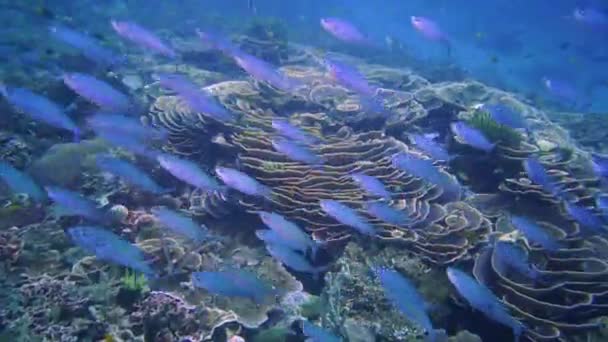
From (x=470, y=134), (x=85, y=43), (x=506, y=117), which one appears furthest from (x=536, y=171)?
(x=85, y=43)

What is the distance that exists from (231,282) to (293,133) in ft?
9.84

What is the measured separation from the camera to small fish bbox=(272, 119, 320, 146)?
6.89 m

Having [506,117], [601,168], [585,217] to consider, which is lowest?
[585,217]

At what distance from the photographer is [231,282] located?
4.49m

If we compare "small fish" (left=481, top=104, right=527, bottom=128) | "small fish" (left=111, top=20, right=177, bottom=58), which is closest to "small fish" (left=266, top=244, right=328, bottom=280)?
"small fish" (left=481, top=104, right=527, bottom=128)

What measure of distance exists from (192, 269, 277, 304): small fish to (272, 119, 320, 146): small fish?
109 inches

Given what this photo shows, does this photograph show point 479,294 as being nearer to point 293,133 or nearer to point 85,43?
point 293,133

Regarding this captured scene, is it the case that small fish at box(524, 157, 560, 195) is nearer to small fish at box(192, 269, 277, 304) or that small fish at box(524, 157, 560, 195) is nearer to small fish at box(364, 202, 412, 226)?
small fish at box(364, 202, 412, 226)

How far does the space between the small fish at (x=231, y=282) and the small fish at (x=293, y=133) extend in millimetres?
2773

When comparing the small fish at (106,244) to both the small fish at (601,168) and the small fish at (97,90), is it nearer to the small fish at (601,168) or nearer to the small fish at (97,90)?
the small fish at (97,90)

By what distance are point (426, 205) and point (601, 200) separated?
219 centimetres

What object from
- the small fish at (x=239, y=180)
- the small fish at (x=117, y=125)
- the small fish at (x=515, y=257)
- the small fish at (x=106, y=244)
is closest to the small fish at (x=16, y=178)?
the small fish at (x=117, y=125)

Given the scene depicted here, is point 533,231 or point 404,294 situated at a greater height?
point 533,231

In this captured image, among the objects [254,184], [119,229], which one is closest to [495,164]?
[254,184]
